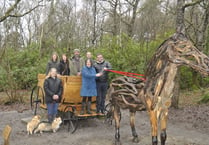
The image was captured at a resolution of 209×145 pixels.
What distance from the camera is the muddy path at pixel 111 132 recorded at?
5.84 metres

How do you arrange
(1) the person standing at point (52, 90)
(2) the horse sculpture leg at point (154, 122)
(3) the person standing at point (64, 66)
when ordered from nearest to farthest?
1. (2) the horse sculpture leg at point (154, 122)
2. (1) the person standing at point (52, 90)
3. (3) the person standing at point (64, 66)

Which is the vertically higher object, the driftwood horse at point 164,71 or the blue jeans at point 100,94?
the driftwood horse at point 164,71

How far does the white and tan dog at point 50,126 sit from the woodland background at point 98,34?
4947mm

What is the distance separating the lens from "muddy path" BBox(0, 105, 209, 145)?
19.1ft

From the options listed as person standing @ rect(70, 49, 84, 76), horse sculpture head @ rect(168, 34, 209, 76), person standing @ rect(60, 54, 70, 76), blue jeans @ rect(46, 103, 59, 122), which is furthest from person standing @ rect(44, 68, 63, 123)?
horse sculpture head @ rect(168, 34, 209, 76)

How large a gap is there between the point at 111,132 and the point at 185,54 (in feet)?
11.6

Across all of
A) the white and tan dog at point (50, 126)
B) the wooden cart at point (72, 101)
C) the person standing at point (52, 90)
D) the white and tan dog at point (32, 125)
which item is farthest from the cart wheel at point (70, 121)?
the white and tan dog at point (32, 125)

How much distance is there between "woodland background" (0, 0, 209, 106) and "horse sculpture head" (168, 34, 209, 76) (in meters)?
5.12

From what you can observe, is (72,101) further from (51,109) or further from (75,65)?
(75,65)

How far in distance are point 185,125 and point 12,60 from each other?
11.6 metres

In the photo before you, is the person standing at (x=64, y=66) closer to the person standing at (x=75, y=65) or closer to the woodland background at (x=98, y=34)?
the person standing at (x=75, y=65)

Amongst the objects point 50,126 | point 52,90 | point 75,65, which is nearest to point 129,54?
point 75,65

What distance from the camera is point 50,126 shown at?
655cm

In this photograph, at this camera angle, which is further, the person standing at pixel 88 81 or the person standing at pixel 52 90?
the person standing at pixel 88 81
